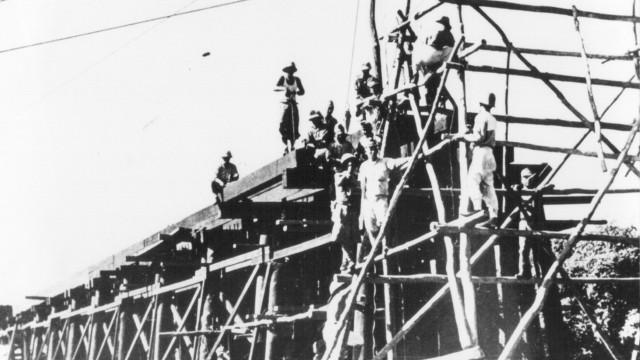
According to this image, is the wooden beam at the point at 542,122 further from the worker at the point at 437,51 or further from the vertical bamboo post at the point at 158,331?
the vertical bamboo post at the point at 158,331

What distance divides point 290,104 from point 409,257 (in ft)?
18.6

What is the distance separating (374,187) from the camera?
30.4 feet

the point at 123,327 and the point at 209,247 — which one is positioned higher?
the point at 209,247

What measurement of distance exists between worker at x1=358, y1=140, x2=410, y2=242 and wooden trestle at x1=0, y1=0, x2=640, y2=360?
257 mm

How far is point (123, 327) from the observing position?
1725cm

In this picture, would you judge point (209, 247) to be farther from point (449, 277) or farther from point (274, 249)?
point (449, 277)

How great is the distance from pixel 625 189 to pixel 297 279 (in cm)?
538

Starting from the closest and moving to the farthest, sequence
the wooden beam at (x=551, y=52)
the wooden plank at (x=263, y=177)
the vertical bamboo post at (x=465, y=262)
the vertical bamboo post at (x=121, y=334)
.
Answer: the vertical bamboo post at (x=465, y=262)
the wooden beam at (x=551, y=52)
the wooden plank at (x=263, y=177)
the vertical bamboo post at (x=121, y=334)

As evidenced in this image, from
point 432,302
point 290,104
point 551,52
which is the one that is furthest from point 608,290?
point 432,302

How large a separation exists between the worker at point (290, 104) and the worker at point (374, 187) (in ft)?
18.4

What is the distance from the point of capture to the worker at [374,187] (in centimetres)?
925

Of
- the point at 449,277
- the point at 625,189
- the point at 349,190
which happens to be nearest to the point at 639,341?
the point at 625,189

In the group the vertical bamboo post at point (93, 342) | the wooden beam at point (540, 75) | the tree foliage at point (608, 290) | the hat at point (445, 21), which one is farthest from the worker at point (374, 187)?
the tree foliage at point (608, 290)

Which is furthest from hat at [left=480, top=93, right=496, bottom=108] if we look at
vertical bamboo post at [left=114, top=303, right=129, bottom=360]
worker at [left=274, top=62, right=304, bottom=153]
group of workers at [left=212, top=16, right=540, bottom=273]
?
vertical bamboo post at [left=114, top=303, right=129, bottom=360]
